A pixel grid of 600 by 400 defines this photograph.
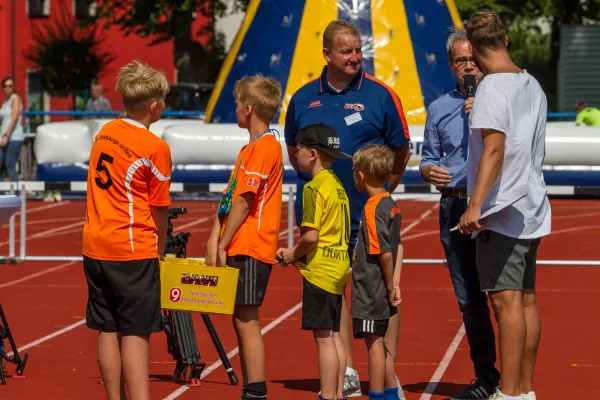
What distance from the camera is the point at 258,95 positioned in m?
7.23

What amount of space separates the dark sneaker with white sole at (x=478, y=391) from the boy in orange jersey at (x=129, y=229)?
1.90 m

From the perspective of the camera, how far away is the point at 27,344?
31.8 ft

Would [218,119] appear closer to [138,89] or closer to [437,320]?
[437,320]

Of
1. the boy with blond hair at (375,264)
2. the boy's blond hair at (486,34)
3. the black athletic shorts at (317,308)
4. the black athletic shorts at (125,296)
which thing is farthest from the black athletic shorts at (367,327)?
the boy's blond hair at (486,34)

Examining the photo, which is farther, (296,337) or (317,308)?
(296,337)

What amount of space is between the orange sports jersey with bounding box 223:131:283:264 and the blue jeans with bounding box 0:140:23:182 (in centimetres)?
1527

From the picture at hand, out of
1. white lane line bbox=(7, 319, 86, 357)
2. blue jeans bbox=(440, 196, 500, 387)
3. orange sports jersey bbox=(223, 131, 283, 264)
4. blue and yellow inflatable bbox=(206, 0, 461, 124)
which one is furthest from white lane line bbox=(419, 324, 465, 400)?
blue and yellow inflatable bbox=(206, 0, 461, 124)

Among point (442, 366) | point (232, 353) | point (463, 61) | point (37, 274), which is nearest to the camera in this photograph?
point (463, 61)

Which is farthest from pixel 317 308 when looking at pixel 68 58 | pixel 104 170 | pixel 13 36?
pixel 13 36

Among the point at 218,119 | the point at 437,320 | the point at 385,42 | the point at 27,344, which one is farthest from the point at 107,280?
Answer: the point at 218,119

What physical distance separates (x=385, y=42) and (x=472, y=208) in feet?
43.9

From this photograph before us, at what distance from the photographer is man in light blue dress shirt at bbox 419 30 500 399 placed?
25.6 ft

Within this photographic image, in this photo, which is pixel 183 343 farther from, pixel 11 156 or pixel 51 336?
pixel 11 156

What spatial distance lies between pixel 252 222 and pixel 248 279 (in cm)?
29
